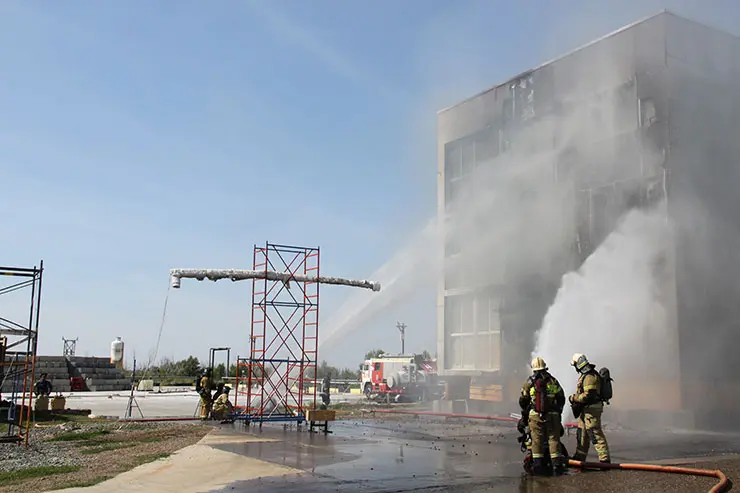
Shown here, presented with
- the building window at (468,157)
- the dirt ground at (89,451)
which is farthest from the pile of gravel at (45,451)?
the building window at (468,157)

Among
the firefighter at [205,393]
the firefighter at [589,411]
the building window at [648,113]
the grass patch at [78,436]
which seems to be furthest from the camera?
the building window at [648,113]

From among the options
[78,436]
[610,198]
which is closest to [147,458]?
[78,436]

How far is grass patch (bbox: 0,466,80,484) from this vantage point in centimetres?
862

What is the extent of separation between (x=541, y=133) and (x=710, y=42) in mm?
5676

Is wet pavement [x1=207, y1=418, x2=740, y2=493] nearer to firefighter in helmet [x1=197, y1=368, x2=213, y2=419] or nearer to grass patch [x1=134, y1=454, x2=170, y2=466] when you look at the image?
grass patch [x1=134, y1=454, x2=170, y2=466]

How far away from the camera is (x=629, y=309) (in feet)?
61.7

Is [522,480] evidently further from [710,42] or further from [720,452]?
[710,42]

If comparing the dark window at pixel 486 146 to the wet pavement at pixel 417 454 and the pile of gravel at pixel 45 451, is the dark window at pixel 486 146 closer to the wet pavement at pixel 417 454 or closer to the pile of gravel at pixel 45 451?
the wet pavement at pixel 417 454

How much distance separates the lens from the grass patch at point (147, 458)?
32.7 feet

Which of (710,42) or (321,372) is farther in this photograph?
(321,372)

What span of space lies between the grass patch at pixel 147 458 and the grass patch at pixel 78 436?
348 cm

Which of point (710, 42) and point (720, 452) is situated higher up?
point (710, 42)

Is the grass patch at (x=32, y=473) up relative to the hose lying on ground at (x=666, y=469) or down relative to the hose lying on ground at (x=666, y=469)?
down

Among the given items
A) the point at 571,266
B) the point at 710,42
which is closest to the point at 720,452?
the point at 571,266
